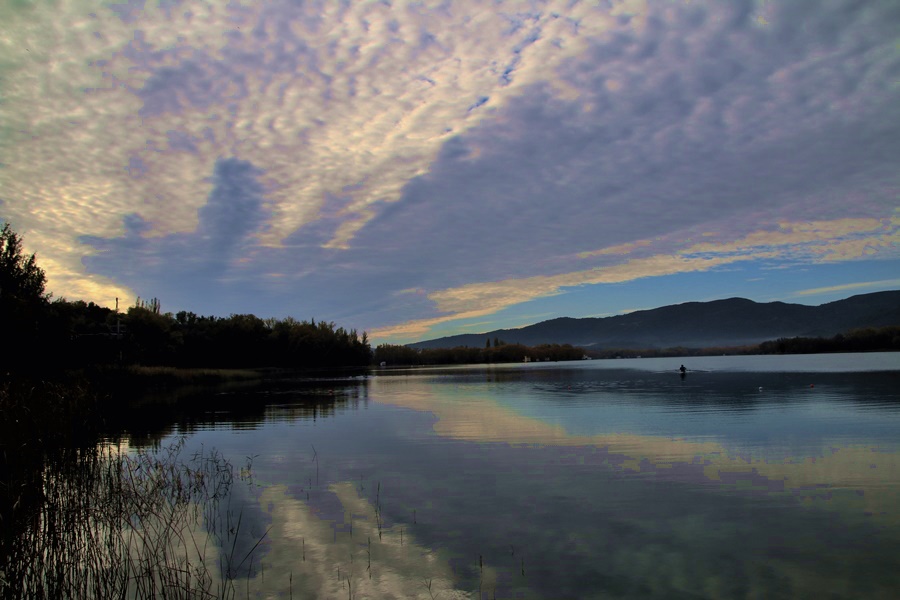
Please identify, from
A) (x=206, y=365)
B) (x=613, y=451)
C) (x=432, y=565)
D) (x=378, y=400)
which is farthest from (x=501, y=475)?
(x=206, y=365)

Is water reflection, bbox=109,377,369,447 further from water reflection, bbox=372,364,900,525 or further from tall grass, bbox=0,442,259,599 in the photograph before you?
tall grass, bbox=0,442,259,599

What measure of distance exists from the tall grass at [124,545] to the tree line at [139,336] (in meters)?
21.2

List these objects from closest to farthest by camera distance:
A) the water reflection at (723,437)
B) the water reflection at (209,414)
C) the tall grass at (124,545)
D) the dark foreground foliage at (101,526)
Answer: the tall grass at (124,545) < the dark foreground foliage at (101,526) < the water reflection at (723,437) < the water reflection at (209,414)

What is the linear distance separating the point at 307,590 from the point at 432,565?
77.6 inches

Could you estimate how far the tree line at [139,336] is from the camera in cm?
3253

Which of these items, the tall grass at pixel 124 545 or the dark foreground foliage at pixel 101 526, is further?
the dark foreground foliage at pixel 101 526

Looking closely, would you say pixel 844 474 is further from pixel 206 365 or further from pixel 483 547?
pixel 206 365

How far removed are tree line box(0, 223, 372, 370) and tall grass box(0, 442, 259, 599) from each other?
21.2m

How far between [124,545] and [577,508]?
28.6ft

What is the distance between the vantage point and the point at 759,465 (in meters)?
16.5

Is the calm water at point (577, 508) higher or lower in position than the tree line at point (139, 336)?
lower

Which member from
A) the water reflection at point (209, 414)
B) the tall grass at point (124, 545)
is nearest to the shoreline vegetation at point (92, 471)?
the tall grass at point (124, 545)

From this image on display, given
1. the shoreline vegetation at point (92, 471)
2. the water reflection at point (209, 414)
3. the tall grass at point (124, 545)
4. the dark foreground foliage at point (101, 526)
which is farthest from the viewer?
the water reflection at point (209, 414)

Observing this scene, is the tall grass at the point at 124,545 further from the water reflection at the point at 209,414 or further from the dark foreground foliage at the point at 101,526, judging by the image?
the water reflection at the point at 209,414
